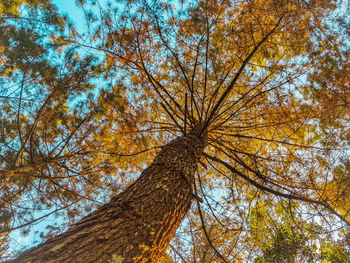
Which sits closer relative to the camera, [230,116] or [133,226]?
[133,226]

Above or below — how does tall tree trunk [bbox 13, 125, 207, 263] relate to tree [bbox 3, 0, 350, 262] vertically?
below

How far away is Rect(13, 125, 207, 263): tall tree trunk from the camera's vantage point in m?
1.35

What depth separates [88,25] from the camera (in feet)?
10.9

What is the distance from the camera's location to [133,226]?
1585 mm

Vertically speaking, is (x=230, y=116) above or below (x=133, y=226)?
above

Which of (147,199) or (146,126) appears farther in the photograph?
(146,126)

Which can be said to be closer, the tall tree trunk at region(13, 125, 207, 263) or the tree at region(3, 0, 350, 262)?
the tall tree trunk at region(13, 125, 207, 263)

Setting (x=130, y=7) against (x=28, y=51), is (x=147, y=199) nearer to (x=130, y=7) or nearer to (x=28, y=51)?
(x=130, y=7)

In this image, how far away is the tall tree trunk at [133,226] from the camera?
53.2 inches

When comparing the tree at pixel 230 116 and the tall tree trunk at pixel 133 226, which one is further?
the tree at pixel 230 116

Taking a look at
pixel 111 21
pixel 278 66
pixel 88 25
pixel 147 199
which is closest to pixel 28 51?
pixel 88 25

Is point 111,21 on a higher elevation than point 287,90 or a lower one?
higher

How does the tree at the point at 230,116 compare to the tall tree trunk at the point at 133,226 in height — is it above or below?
above

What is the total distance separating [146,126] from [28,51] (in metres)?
2.23
